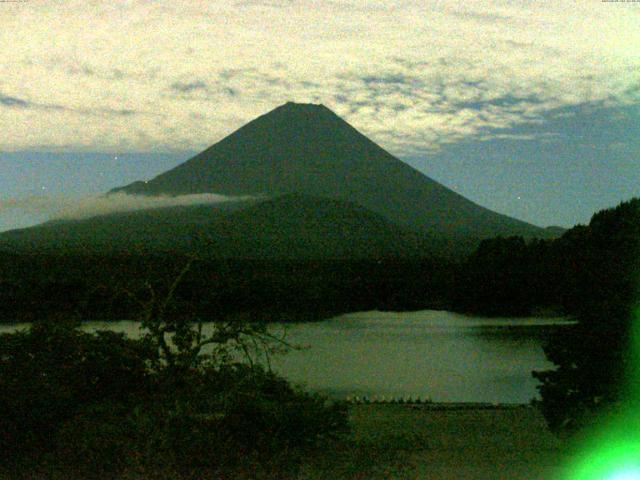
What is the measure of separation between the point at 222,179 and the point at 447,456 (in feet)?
226

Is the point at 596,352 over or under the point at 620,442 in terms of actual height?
over

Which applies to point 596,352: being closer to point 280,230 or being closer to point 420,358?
point 420,358

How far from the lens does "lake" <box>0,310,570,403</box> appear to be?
13.8 metres

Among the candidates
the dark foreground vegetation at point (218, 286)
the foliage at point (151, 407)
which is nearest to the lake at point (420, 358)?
the dark foreground vegetation at point (218, 286)

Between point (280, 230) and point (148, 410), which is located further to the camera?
point (280, 230)

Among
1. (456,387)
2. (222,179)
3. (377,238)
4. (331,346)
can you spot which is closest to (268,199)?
(222,179)

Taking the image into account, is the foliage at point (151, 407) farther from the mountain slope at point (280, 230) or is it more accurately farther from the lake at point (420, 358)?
the mountain slope at point (280, 230)

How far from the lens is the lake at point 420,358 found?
13805mm

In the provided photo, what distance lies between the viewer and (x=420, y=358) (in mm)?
19672

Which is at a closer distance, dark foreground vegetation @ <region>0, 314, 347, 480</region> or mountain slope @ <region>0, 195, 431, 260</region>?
dark foreground vegetation @ <region>0, 314, 347, 480</region>

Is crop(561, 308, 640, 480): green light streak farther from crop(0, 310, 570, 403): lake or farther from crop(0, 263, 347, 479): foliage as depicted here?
crop(0, 310, 570, 403): lake

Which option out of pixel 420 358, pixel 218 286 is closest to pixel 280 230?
pixel 420 358

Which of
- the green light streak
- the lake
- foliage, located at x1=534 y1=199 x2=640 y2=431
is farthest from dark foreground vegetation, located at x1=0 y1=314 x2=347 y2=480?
the green light streak

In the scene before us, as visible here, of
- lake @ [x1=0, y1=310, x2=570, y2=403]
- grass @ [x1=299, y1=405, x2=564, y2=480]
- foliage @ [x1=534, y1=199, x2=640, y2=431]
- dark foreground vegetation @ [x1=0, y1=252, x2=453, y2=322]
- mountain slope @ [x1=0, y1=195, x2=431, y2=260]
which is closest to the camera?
grass @ [x1=299, y1=405, x2=564, y2=480]
